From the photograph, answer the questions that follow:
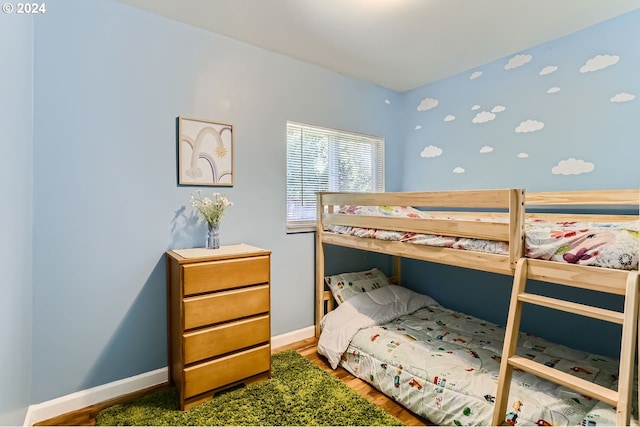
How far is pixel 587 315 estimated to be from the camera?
53.1 inches

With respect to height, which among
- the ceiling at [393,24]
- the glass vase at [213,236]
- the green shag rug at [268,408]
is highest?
the ceiling at [393,24]

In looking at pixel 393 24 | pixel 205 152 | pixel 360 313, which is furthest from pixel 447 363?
pixel 393 24

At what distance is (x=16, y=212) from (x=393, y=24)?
8.06 ft

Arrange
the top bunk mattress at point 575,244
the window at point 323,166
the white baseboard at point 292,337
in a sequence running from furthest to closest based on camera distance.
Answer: the window at point 323,166, the white baseboard at point 292,337, the top bunk mattress at point 575,244

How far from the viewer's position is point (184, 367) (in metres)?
1.85

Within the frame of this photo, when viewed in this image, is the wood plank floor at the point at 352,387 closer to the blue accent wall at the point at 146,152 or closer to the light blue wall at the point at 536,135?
the blue accent wall at the point at 146,152

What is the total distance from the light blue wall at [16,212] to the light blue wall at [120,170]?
0.34ft

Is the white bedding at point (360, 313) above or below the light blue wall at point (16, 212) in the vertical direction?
below

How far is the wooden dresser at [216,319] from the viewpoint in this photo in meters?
1.88

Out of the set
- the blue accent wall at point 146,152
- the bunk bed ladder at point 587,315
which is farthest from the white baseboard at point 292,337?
the bunk bed ladder at point 587,315

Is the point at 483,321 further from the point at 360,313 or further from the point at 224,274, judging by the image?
the point at 224,274

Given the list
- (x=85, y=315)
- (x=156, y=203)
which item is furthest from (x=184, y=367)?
(x=156, y=203)

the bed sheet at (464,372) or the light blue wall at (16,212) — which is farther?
the bed sheet at (464,372)

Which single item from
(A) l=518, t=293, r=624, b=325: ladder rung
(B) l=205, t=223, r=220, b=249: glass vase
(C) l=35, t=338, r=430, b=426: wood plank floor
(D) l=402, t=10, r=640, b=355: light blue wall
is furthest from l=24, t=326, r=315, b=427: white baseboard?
(D) l=402, t=10, r=640, b=355: light blue wall
